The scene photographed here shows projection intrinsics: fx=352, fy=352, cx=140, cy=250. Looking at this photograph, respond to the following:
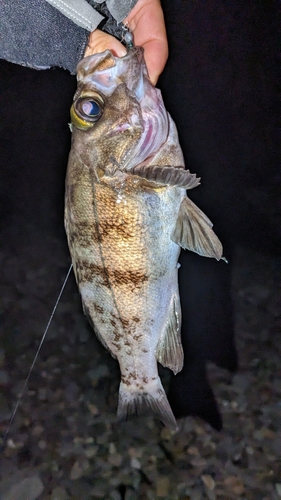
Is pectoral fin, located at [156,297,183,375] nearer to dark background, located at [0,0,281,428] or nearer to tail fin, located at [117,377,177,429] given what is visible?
tail fin, located at [117,377,177,429]

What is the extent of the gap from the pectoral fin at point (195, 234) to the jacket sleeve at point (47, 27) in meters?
0.96

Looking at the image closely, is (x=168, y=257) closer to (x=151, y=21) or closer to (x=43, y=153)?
(x=151, y=21)

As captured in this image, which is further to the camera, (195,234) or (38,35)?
(38,35)

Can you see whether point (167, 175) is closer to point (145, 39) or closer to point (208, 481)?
point (145, 39)

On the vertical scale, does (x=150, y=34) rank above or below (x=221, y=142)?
above

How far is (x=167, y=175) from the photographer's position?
3.72 ft

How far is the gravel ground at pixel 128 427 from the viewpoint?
6.05ft

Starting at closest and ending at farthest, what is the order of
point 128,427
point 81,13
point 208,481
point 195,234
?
1. point 195,234
2. point 81,13
3. point 208,481
4. point 128,427

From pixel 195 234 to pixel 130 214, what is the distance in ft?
0.82

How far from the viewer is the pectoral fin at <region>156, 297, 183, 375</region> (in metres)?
1.41

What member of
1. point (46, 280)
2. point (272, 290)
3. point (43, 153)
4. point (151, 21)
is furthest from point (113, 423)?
point (151, 21)

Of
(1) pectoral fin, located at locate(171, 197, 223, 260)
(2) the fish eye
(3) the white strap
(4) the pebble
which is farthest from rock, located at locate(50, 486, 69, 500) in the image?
(3) the white strap

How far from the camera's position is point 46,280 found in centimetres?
237

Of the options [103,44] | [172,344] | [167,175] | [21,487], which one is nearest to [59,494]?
[21,487]
